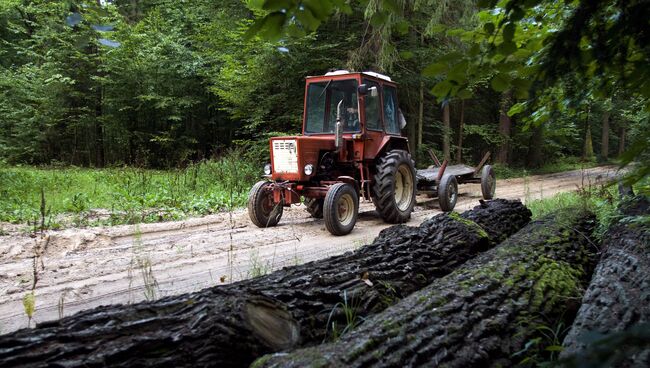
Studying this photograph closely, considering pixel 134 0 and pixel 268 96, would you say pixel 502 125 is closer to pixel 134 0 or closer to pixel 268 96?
pixel 268 96

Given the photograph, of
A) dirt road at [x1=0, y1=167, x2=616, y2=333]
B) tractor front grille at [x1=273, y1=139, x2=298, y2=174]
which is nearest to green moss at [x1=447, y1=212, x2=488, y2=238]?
dirt road at [x1=0, y1=167, x2=616, y2=333]

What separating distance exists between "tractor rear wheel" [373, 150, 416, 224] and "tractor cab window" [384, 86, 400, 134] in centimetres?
60

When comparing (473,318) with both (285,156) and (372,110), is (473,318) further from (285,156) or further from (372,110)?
(372,110)

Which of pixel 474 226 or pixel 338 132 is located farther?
pixel 338 132

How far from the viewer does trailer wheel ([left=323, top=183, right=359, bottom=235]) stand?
629cm

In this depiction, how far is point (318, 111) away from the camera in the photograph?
→ 25.1 ft

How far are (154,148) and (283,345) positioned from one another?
61.8ft

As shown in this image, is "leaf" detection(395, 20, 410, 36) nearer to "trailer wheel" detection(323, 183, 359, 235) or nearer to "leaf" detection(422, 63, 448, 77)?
"leaf" detection(422, 63, 448, 77)

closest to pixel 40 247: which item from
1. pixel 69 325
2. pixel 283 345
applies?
pixel 69 325

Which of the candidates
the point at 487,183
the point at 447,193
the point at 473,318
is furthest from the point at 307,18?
the point at 487,183

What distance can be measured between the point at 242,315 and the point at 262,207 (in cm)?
484

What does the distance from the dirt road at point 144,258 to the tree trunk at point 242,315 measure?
45.2 inches

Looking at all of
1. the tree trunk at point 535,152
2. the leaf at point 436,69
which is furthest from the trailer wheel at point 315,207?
the tree trunk at point 535,152

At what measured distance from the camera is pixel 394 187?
729 centimetres
